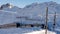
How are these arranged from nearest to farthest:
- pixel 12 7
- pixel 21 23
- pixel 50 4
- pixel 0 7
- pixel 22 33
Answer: pixel 22 33 < pixel 21 23 < pixel 0 7 < pixel 12 7 < pixel 50 4

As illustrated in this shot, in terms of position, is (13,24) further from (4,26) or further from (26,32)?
(26,32)

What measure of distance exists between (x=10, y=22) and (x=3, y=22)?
1.46 ft

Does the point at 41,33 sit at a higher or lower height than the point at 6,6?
lower

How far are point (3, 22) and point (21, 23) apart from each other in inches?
55.1

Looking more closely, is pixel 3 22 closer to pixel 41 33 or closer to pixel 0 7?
pixel 41 33

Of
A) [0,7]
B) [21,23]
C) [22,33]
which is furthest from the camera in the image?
[0,7]

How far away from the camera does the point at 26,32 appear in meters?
7.15

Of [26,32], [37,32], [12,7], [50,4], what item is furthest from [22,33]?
[50,4]

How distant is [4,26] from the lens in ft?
25.6

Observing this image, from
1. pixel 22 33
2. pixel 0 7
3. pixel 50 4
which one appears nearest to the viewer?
pixel 22 33

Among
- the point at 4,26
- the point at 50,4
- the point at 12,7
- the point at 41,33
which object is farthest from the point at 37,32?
the point at 50,4

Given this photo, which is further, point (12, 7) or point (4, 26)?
point (12, 7)

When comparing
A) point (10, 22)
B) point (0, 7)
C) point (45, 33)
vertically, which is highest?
point (0, 7)

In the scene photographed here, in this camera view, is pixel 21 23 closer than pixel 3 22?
No
